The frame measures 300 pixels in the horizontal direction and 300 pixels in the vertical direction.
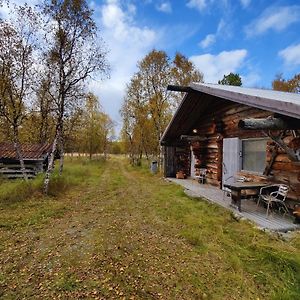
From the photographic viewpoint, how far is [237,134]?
10.1 metres

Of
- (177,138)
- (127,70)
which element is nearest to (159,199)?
(177,138)

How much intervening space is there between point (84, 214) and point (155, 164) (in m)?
13.3

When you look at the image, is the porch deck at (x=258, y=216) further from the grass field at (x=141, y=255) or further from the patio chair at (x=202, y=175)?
the patio chair at (x=202, y=175)

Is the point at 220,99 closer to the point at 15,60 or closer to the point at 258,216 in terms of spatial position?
the point at 258,216

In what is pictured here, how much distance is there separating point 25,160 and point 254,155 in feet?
41.8

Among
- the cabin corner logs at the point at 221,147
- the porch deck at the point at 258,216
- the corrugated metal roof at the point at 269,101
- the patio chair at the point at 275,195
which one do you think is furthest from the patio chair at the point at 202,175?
the corrugated metal roof at the point at 269,101

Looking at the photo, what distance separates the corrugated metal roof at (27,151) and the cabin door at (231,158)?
424 inches

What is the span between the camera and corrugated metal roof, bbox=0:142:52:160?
15.0 m

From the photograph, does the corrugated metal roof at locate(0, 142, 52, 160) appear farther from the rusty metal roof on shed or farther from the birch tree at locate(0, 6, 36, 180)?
the rusty metal roof on shed

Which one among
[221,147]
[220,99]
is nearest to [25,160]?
[221,147]

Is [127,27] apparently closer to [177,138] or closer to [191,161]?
[177,138]

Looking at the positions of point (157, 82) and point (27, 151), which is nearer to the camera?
point (27, 151)

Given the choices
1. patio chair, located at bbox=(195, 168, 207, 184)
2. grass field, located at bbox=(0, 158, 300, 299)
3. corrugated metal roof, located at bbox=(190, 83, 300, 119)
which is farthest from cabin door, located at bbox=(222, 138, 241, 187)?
grass field, located at bbox=(0, 158, 300, 299)

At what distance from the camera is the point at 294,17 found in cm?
1312
